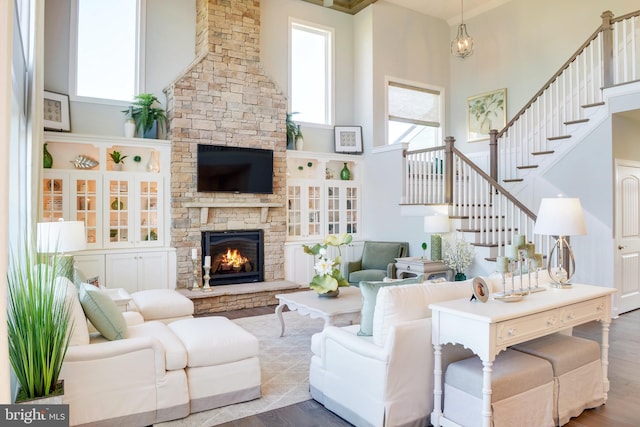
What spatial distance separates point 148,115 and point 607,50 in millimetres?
6446

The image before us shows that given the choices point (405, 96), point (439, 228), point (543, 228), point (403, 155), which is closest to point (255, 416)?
point (543, 228)

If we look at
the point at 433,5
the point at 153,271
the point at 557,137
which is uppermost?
the point at 433,5

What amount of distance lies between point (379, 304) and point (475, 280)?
0.66m

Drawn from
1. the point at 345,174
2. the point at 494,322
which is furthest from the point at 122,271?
the point at 494,322

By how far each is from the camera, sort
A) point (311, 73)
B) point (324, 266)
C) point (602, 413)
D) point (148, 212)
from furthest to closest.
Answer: point (311, 73)
point (148, 212)
point (324, 266)
point (602, 413)

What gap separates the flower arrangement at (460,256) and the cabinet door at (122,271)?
14.9 ft

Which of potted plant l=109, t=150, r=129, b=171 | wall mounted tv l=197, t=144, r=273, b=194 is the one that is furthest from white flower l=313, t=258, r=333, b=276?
potted plant l=109, t=150, r=129, b=171

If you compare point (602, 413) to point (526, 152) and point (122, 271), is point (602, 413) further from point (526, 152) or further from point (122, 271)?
point (122, 271)

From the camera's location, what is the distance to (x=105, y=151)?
5.94 metres

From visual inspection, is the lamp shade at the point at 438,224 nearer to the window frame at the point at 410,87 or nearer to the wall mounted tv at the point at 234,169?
the window frame at the point at 410,87

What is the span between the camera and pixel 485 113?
28.0 ft

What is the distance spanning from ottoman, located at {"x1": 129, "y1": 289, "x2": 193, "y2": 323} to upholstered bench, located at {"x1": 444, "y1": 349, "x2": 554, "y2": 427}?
282 cm

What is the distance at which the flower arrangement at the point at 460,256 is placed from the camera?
6133mm

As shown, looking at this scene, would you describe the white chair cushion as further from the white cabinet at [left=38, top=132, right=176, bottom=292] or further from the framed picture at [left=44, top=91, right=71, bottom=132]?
the framed picture at [left=44, top=91, right=71, bottom=132]
